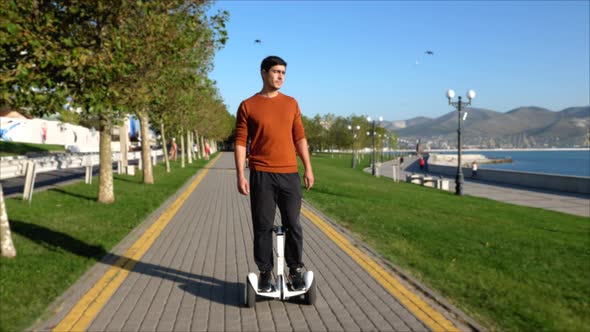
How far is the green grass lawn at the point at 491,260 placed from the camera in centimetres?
491

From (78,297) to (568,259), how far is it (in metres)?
7.04

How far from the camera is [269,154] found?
482 cm

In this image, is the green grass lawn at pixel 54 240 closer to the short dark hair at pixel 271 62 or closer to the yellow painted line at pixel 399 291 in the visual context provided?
the short dark hair at pixel 271 62

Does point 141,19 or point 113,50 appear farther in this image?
point 141,19

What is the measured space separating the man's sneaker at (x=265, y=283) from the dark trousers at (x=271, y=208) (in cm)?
6

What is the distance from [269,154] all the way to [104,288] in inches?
100

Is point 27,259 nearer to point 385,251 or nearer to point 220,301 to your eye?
point 220,301

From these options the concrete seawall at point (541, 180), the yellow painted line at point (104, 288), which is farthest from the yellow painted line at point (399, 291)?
the concrete seawall at point (541, 180)

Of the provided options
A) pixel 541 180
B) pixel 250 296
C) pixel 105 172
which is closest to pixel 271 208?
pixel 250 296

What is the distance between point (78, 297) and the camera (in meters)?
5.38

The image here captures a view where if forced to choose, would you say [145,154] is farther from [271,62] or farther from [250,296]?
[271,62]

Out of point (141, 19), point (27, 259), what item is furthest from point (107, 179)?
point (27, 259)

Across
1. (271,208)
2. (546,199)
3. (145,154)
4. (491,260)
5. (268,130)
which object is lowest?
(546,199)

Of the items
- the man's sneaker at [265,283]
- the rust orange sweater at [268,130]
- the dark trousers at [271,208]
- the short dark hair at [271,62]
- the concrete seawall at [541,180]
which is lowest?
the concrete seawall at [541,180]
